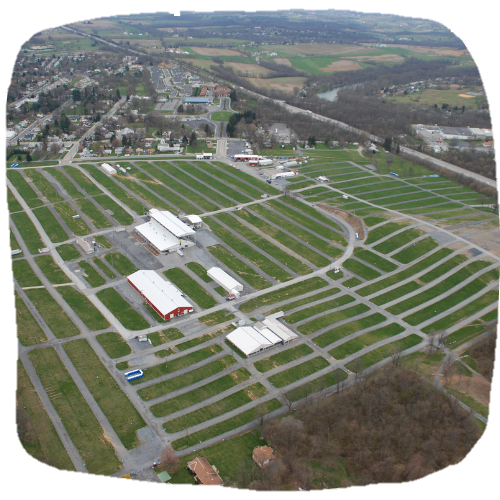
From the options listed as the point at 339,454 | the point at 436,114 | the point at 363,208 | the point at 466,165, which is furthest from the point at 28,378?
the point at 436,114

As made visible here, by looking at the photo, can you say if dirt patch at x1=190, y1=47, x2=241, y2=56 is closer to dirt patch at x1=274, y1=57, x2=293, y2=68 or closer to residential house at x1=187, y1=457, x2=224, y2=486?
dirt patch at x1=274, y1=57, x2=293, y2=68

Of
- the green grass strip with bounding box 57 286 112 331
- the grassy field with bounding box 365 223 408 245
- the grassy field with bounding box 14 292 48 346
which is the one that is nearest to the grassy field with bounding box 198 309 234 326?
the green grass strip with bounding box 57 286 112 331

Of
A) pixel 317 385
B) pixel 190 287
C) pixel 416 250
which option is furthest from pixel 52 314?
pixel 416 250

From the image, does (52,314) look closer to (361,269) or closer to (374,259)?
(361,269)

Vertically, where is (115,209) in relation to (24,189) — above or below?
below

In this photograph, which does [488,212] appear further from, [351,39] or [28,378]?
[351,39]

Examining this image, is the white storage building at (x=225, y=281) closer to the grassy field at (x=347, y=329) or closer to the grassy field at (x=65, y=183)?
the grassy field at (x=347, y=329)


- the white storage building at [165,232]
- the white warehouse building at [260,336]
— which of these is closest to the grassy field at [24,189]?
the white storage building at [165,232]
